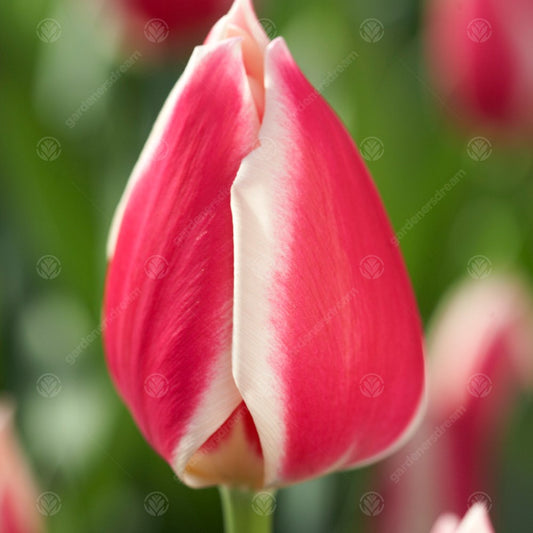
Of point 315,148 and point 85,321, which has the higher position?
point 315,148

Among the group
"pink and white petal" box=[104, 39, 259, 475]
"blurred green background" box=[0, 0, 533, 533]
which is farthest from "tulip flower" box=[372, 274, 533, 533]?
"pink and white petal" box=[104, 39, 259, 475]

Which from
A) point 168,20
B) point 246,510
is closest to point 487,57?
point 168,20

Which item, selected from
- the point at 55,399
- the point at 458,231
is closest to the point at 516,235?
the point at 458,231

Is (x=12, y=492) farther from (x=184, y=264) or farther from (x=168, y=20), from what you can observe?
(x=168, y=20)

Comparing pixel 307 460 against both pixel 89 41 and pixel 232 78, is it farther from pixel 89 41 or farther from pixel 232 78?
pixel 89 41

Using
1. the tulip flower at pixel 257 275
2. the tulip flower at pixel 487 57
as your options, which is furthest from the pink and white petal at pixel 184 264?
the tulip flower at pixel 487 57
